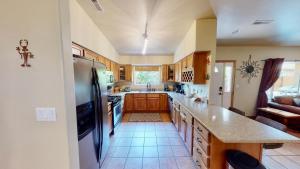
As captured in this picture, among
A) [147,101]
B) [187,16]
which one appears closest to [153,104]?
[147,101]

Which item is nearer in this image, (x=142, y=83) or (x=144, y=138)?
(x=144, y=138)

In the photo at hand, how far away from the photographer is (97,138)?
1.96m

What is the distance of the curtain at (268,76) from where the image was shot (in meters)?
4.96

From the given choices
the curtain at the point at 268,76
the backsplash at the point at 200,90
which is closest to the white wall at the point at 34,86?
the backsplash at the point at 200,90

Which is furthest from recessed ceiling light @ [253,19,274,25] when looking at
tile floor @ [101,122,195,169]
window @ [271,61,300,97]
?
window @ [271,61,300,97]

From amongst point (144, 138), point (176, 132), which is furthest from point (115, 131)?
point (176, 132)

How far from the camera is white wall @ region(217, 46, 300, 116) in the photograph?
199 inches

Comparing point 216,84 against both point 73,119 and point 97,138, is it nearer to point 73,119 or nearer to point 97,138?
point 97,138

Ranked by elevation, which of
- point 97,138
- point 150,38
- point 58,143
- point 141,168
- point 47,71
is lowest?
point 141,168

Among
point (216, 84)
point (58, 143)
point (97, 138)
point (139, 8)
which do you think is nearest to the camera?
point (58, 143)

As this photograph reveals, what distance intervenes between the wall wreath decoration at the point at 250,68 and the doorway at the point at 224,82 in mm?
347

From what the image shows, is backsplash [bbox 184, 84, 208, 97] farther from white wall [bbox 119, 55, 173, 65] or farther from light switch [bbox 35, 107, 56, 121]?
light switch [bbox 35, 107, 56, 121]

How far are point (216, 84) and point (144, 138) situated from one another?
3.38m

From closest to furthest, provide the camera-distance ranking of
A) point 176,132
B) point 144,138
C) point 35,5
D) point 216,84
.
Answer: point 35,5, point 144,138, point 176,132, point 216,84
